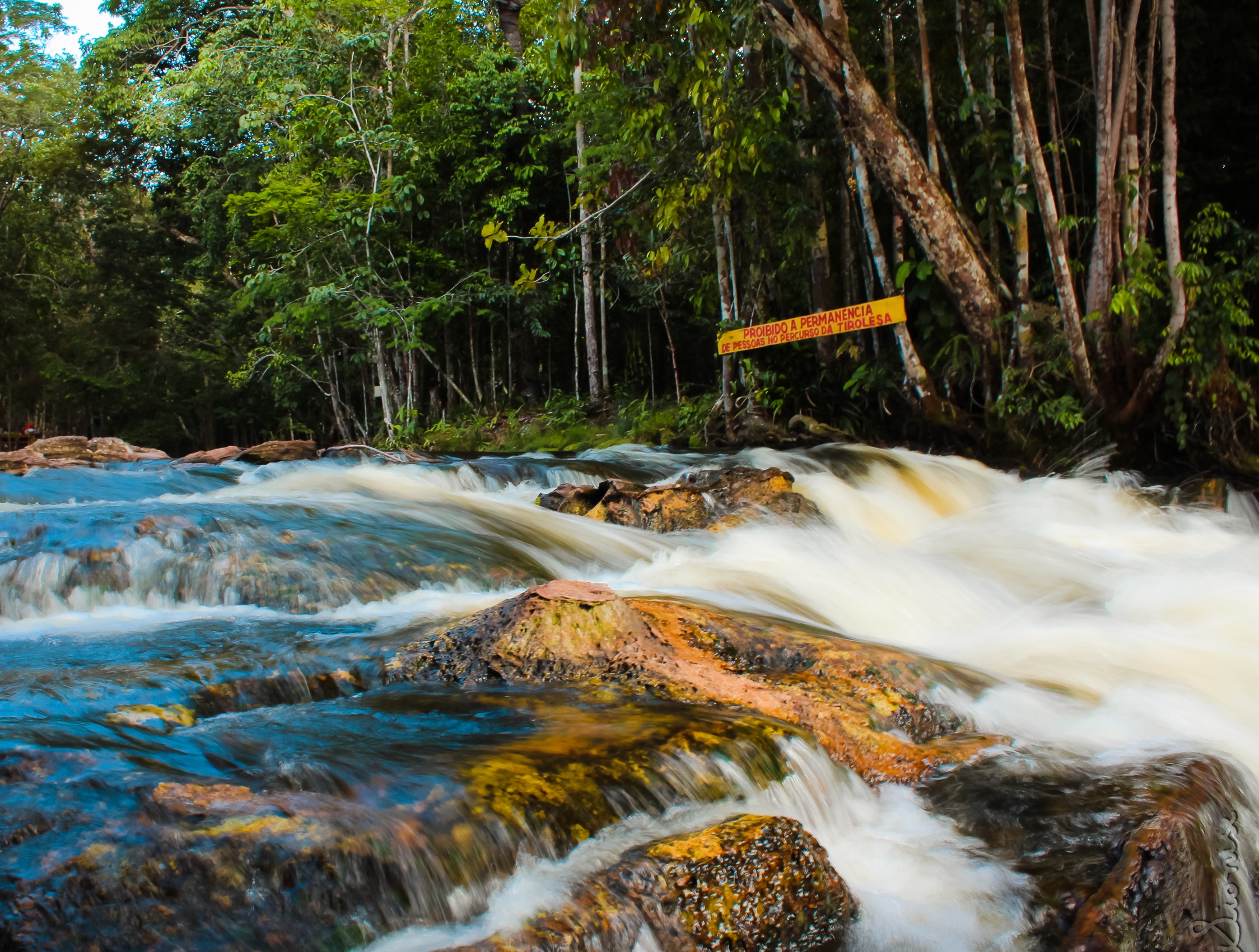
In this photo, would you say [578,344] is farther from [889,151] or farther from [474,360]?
[889,151]

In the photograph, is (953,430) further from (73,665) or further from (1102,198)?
(73,665)

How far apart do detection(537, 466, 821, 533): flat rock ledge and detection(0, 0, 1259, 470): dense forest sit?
3.63m

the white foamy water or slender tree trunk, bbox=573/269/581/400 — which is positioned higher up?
slender tree trunk, bbox=573/269/581/400

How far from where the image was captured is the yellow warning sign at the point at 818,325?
32.3ft

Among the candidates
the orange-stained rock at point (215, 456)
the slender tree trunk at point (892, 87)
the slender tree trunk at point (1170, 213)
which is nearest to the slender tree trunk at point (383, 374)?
the orange-stained rock at point (215, 456)

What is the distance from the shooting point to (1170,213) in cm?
827

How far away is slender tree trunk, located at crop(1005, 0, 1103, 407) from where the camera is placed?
8602 millimetres

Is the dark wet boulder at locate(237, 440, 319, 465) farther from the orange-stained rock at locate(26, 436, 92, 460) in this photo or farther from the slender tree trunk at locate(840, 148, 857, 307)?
the slender tree trunk at locate(840, 148, 857, 307)

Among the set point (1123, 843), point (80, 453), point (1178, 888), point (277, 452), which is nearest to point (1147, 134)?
point (1123, 843)

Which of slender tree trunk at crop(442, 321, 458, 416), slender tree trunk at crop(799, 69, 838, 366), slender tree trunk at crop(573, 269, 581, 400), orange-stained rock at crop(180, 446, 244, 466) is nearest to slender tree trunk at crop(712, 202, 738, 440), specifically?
slender tree trunk at crop(799, 69, 838, 366)

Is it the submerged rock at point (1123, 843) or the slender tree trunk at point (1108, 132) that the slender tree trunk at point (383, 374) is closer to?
the slender tree trunk at point (1108, 132)

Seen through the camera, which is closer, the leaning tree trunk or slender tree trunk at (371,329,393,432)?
the leaning tree trunk

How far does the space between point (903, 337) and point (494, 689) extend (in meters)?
7.60

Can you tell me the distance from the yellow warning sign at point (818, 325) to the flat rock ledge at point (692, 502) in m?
3.41
